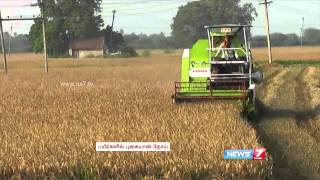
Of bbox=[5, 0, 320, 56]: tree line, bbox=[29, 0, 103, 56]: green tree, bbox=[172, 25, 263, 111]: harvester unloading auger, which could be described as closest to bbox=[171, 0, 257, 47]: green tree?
bbox=[5, 0, 320, 56]: tree line

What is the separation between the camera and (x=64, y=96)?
60.6 feet

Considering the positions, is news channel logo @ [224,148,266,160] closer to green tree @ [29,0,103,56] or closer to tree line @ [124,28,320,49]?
green tree @ [29,0,103,56]

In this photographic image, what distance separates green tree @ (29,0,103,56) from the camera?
97688 mm

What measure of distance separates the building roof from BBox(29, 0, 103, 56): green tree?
4.00 feet

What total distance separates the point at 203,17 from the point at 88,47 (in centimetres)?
3623

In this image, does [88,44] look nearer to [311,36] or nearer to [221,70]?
[311,36]

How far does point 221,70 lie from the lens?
13.8 meters

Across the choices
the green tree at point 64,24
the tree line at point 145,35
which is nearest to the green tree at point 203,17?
the tree line at point 145,35

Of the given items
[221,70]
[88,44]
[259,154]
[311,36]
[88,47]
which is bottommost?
[259,154]

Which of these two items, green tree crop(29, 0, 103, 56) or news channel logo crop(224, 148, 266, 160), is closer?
news channel logo crop(224, 148, 266, 160)

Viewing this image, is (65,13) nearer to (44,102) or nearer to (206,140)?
(44,102)

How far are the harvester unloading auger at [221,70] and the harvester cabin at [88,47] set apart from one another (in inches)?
3305

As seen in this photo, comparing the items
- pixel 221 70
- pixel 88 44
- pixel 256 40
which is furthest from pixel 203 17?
pixel 221 70

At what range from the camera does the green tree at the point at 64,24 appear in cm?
9769
